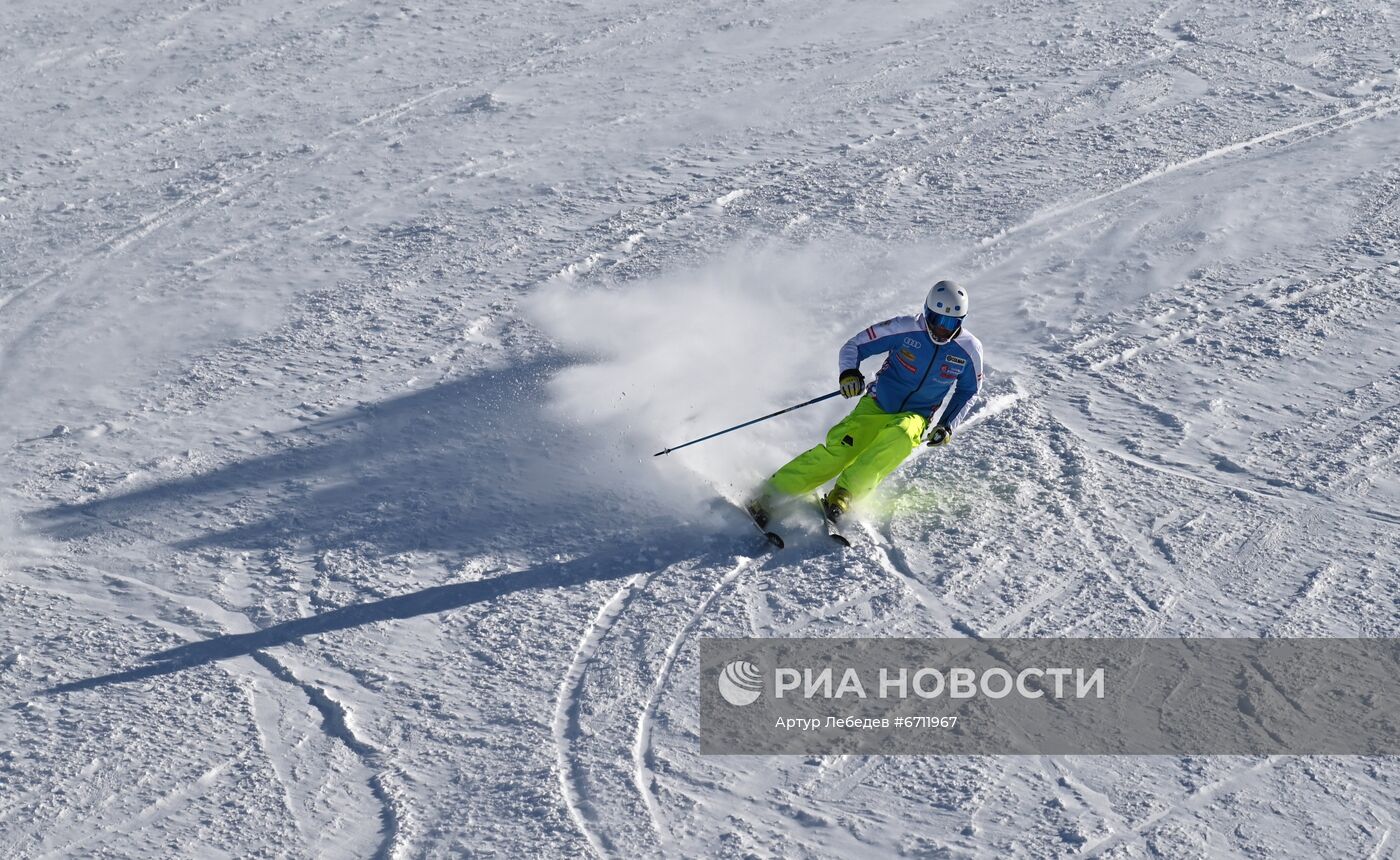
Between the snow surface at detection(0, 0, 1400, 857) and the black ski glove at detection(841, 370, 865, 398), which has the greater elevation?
the black ski glove at detection(841, 370, 865, 398)

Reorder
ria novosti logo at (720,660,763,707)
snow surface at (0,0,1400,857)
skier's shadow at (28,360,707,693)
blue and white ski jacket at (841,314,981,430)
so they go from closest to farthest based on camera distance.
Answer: snow surface at (0,0,1400,857), ria novosti logo at (720,660,763,707), skier's shadow at (28,360,707,693), blue and white ski jacket at (841,314,981,430)

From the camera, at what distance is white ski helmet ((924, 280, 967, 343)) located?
9.02 meters

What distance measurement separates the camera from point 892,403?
9.25 metres

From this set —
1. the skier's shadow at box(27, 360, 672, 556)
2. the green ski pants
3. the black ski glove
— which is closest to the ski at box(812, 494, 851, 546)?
the green ski pants

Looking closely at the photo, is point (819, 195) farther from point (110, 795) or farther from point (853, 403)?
point (110, 795)

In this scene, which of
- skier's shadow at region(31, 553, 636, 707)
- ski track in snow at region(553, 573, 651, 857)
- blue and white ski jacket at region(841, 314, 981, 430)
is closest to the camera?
ski track in snow at region(553, 573, 651, 857)

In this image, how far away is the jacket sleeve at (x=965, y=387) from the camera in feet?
30.1

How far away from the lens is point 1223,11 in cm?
1577

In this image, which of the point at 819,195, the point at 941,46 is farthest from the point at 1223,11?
the point at 819,195

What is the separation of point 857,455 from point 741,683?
5.60 feet

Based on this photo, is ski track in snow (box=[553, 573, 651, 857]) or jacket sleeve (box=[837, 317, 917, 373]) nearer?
ski track in snow (box=[553, 573, 651, 857])

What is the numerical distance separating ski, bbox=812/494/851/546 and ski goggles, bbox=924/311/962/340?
3.65 feet

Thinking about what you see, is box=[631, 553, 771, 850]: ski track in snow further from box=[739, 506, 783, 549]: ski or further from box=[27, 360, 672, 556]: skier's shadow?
box=[27, 360, 672, 556]: skier's shadow

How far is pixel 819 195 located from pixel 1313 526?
509cm
